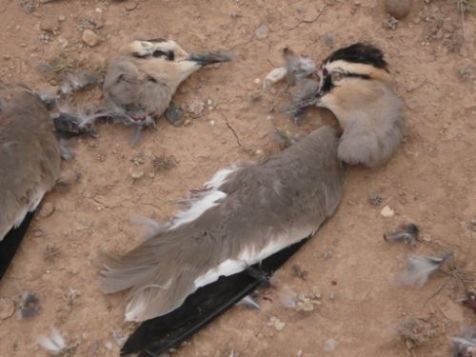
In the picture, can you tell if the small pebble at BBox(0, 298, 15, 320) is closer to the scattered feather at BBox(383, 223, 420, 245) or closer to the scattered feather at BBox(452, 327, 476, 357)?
the scattered feather at BBox(383, 223, 420, 245)

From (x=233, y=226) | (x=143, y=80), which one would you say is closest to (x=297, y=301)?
(x=233, y=226)

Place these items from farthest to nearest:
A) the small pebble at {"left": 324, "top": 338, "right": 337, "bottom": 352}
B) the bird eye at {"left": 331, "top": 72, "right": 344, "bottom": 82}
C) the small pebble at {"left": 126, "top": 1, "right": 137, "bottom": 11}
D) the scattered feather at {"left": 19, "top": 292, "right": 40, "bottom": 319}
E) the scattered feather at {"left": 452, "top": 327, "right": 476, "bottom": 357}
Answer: the small pebble at {"left": 126, "top": 1, "right": 137, "bottom": 11}
the bird eye at {"left": 331, "top": 72, "right": 344, "bottom": 82}
the scattered feather at {"left": 19, "top": 292, "right": 40, "bottom": 319}
the small pebble at {"left": 324, "top": 338, "right": 337, "bottom": 352}
the scattered feather at {"left": 452, "top": 327, "right": 476, "bottom": 357}

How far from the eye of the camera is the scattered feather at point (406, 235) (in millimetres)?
3561

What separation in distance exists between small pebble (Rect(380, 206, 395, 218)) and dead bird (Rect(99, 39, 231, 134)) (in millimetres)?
1296

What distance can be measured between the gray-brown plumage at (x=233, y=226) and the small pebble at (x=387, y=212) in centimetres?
25

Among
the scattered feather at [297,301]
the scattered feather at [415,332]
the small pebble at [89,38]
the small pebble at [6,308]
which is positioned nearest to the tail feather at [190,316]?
the scattered feather at [297,301]

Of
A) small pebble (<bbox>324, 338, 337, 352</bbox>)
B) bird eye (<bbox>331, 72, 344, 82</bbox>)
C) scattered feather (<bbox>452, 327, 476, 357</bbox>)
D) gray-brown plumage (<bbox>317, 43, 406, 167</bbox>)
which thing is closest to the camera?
scattered feather (<bbox>452, 327, 476, 357</bbox>)

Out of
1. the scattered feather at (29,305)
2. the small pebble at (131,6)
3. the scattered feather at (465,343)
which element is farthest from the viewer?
the small pebble at (131,6)

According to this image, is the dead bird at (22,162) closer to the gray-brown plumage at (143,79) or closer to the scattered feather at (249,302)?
the gray-brown plumage at (143,79)

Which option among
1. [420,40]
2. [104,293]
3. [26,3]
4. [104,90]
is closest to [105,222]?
[104,293]

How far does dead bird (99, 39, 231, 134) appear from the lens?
3775mm

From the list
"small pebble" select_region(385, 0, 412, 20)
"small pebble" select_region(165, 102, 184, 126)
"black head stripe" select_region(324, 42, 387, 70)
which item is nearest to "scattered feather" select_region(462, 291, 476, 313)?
"black head stripe" select_region(324, 42, 387, 70)

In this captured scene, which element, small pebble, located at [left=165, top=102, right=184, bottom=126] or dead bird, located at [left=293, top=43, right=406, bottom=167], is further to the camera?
small pebble, located at [left=165, top=102, right=184, bottom=126]

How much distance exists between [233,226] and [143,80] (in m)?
0.99
